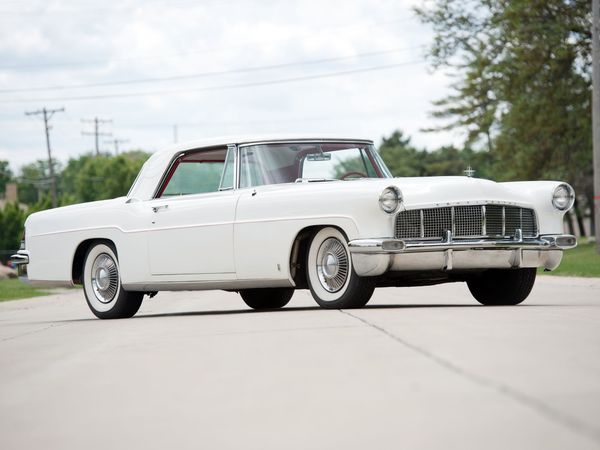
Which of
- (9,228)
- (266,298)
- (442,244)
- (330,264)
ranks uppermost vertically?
(442,244)

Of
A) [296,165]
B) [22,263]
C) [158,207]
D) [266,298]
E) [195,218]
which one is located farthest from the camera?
[22,263]

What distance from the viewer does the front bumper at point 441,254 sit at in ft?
33.5

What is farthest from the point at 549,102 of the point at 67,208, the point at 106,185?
the point at 106,185

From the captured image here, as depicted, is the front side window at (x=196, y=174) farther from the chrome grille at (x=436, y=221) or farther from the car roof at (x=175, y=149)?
the chrome grille at (x=436, y=221)

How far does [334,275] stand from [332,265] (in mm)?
94

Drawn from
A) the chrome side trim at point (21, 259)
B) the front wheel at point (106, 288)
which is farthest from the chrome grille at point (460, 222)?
the chrome side trim at point (21, 259)

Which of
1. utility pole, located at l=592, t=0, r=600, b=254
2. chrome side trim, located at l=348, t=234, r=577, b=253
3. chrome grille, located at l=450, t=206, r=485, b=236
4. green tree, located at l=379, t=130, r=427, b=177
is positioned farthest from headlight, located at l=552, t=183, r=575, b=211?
green tree, located at l=379, t=130, r=427, b=177

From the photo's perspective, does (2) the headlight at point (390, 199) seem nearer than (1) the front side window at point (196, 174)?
Yes

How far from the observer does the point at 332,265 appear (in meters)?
10.7

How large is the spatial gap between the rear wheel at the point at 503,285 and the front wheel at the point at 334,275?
1708mm

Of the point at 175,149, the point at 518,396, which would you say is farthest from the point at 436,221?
the point at 518,396

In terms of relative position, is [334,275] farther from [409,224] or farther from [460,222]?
[460,222]

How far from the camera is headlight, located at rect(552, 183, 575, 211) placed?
11.6 m

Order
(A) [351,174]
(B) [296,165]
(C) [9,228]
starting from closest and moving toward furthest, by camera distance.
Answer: (B) [296,165]
(A) [351,174]
(C) [9,228]
